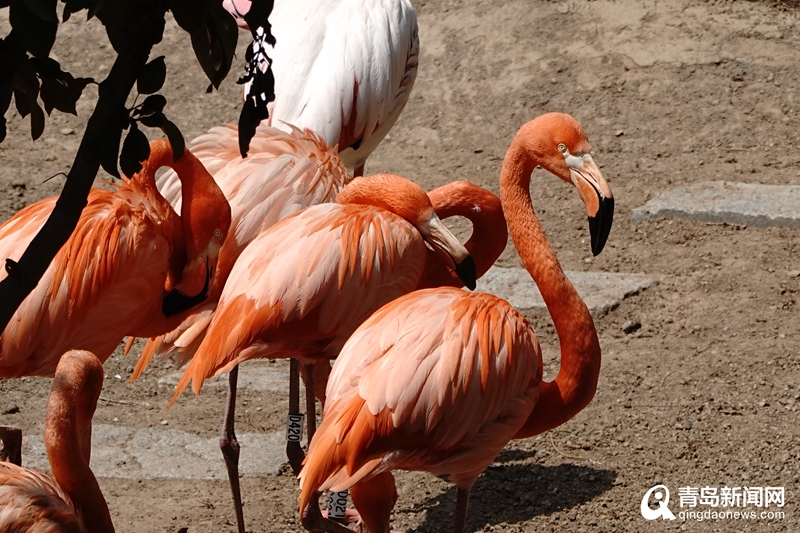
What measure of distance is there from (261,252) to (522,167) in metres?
1.01

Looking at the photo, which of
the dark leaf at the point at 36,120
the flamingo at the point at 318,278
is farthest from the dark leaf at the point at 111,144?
the flamingo at the point at 318,278

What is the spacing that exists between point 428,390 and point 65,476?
104 cm

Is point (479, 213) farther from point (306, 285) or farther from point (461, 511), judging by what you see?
point (461, 511)

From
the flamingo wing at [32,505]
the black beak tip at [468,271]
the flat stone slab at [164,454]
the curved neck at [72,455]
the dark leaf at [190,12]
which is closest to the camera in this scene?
the dark leaf at [190,12]

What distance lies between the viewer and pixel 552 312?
3572 mm

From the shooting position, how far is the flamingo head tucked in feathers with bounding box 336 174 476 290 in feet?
12.0

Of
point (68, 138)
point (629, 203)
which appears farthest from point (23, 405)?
point (629, 203)

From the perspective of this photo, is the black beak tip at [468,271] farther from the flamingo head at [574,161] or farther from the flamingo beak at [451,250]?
the flamingo head at [574,161]

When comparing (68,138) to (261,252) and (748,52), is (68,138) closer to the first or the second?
(261,252)

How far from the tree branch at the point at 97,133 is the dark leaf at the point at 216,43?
66 mm

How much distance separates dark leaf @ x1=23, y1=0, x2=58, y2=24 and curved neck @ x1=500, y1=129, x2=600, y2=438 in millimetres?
2399

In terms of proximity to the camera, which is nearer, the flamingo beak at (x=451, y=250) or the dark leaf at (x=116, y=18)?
the dark leaf at (x=116, y=18)

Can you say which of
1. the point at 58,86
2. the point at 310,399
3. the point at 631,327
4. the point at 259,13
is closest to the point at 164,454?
the point at 310,399

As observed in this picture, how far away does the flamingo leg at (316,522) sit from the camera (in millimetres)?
3539
